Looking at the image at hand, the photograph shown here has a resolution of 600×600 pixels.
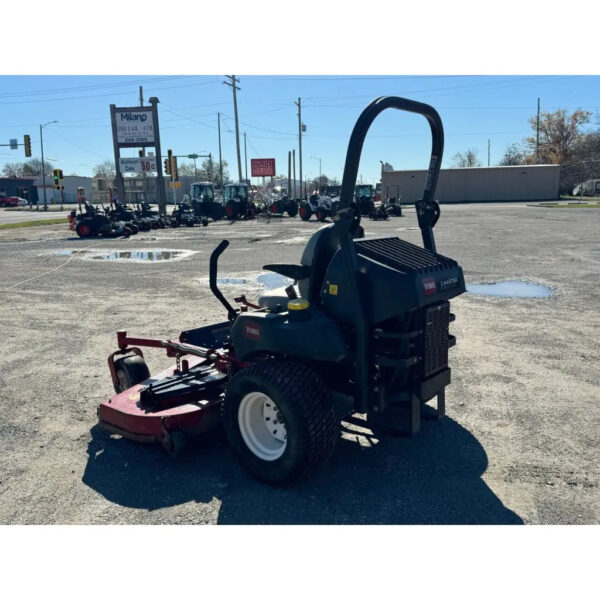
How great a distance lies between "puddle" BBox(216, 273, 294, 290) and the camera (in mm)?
10406

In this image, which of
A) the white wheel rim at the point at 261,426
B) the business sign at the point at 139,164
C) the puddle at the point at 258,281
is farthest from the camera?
the business sign at the point at 139,164

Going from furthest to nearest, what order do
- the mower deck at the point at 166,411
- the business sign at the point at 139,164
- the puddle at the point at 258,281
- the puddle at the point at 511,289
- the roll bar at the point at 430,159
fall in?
the business sign at the point at 139,164 → the puddle at the point at 258,281 → the puddle at the point at 511,289 → the mower deck at the point at 166,411 → the roll bar at the point at 430,159

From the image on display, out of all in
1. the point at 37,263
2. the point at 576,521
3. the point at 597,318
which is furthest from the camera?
the point at 37,263

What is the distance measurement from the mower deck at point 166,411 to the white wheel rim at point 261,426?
430 millimetres

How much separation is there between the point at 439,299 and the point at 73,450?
2802 millimetres

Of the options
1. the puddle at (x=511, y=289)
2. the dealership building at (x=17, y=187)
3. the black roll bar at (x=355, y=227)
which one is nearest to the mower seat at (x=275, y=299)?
the black roll bar at (x=355, y=227)

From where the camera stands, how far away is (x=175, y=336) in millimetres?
6875

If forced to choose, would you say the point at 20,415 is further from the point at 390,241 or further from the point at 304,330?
the point at 390,241

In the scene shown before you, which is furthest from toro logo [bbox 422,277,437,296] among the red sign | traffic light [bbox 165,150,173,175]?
the red sign

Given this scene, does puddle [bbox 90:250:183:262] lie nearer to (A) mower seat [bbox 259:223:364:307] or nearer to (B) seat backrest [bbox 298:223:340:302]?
(A) mower seat [bbox 259:223:364:307]

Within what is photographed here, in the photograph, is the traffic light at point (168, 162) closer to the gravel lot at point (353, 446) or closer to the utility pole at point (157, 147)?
the utility pole at point (157, 147)

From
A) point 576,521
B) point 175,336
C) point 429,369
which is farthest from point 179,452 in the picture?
point 175,336

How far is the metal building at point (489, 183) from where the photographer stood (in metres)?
56.8

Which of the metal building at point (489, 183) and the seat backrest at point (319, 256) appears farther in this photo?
the metal building at point (489, 183)
